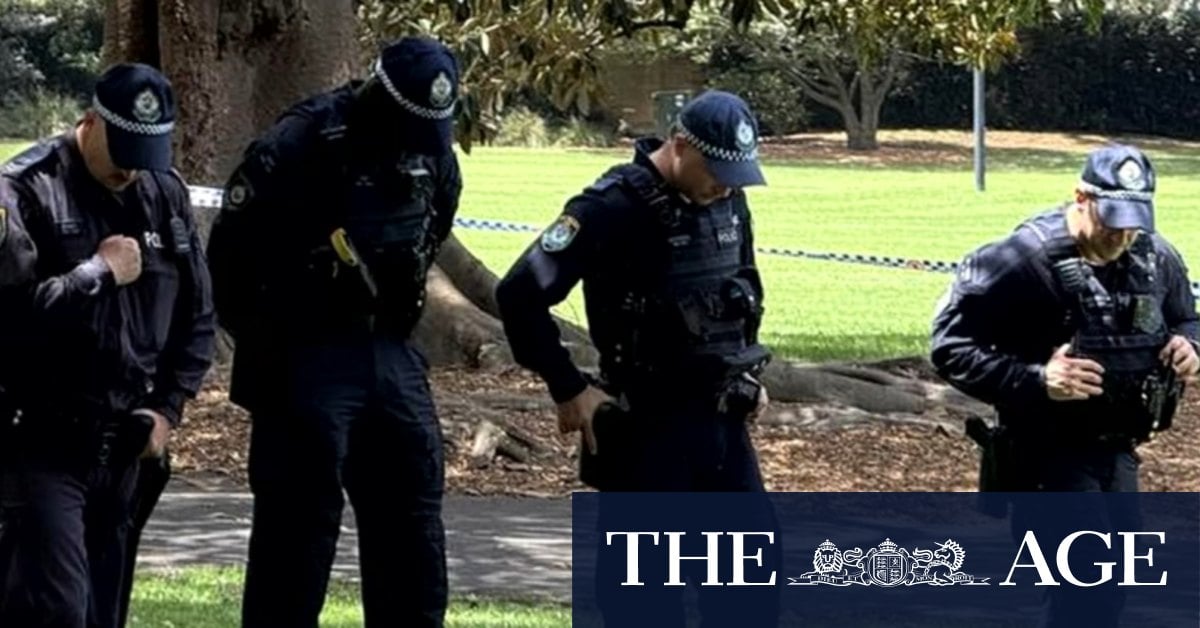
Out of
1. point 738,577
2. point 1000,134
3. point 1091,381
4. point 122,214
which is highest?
point 122,214

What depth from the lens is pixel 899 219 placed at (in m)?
35.7

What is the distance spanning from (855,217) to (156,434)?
29784mm

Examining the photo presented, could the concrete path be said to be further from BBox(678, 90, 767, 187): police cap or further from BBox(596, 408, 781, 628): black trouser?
BBox(678, 90, 767, 187): police cap

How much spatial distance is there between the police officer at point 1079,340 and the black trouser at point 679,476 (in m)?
0.74

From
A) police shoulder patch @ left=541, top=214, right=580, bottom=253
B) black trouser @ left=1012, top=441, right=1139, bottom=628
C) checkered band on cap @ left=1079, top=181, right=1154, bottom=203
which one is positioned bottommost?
black trouser @ left=1012, top=441, right=1139, bottom=628

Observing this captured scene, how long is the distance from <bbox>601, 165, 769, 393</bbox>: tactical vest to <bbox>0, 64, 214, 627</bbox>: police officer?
1.17 m

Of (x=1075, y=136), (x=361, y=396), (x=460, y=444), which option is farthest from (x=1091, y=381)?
(x=1075, y=136)

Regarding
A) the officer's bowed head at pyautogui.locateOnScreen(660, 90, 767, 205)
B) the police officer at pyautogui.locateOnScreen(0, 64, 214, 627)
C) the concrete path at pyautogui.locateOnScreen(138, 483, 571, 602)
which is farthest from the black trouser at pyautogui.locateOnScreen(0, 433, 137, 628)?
the concrete path at pyautogui.locateOnScreen(138, 483, 571, 602)

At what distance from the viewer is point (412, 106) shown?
6.91 meters

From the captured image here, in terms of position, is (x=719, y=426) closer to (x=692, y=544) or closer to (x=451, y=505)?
(x=692, y=544)

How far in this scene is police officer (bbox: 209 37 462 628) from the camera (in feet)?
22.8

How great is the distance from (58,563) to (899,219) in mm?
29759

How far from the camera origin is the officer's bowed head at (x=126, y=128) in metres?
6.64

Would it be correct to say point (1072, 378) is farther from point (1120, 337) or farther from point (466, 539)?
point (466, 539)
